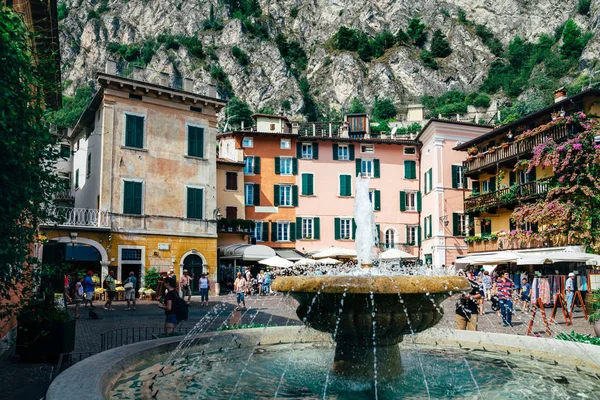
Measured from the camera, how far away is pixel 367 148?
130 feet

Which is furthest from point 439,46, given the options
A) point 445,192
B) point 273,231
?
point 273,231

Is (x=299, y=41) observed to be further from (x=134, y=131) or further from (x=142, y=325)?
(x=142, y=325)

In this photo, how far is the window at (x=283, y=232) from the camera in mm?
37125

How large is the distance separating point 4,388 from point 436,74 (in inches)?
4240

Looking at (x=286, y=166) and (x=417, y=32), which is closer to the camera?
(x=286, y=166)

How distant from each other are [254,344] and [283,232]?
2845 cm

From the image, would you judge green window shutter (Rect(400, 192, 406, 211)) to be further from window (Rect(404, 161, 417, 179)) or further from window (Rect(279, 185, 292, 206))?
window (Rect(279, 185, 292, 206))

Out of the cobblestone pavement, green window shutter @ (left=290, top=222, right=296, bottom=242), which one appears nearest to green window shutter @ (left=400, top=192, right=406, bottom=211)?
green window shutter @ (left=290, top=222, right=296, bottom=242)

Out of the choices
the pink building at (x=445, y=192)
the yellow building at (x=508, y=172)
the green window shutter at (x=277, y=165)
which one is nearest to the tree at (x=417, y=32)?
the pink building at (x=445, y=192)

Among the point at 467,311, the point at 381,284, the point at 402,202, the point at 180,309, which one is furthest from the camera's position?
the point at 402,202

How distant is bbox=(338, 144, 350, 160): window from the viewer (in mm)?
39188

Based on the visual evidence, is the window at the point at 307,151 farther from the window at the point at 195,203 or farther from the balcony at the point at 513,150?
the window at the point at 195,203

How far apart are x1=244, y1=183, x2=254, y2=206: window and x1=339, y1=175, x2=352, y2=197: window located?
6.98m

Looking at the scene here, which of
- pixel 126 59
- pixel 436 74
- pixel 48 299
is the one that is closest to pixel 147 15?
pixel 126 59
